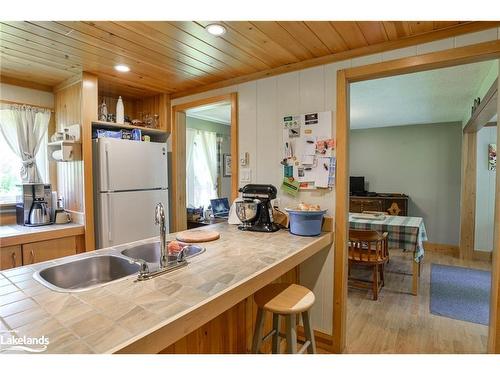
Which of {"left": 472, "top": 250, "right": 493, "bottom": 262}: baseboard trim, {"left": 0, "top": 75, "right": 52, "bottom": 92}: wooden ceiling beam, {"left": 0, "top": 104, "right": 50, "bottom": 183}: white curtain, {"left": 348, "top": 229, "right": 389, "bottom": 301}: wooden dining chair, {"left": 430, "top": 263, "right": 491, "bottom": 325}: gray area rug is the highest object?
{"left": 0, "top": 75, "right": 52, "bottom": 92}: wooden ceiling beam

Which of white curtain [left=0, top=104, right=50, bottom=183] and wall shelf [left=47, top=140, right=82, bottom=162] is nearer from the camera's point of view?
wall shelf [left=47, top=140, right=82, bottom=162]

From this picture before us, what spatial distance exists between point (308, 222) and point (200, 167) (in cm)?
314

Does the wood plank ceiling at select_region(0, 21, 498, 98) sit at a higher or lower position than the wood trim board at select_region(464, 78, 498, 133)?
higher

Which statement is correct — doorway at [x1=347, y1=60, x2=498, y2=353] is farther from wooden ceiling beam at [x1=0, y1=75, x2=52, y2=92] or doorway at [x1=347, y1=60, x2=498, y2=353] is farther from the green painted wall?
wooden ceiling beam at [x1=0, y1=75, x2=52, y2=92]

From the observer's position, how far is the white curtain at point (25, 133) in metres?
2.67

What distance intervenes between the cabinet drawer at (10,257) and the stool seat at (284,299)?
73.0 inches

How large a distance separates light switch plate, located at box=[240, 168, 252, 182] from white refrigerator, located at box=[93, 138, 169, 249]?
0.92 m

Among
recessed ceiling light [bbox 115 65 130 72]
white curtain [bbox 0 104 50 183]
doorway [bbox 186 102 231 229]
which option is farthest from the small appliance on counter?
doorway [bbox 186 102 231 229]

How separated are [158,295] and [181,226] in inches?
87.8

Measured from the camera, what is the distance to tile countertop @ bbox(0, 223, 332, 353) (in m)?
0.83

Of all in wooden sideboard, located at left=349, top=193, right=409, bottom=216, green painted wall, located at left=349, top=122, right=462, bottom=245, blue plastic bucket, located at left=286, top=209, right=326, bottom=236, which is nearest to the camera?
blue plastic bucket, located at left=286, top=209, right=326, bottom=236

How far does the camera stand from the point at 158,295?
1091mm

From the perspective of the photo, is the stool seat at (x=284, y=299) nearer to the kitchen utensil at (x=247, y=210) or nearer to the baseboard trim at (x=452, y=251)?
the kitchen utensil at (x=247, y=210)
